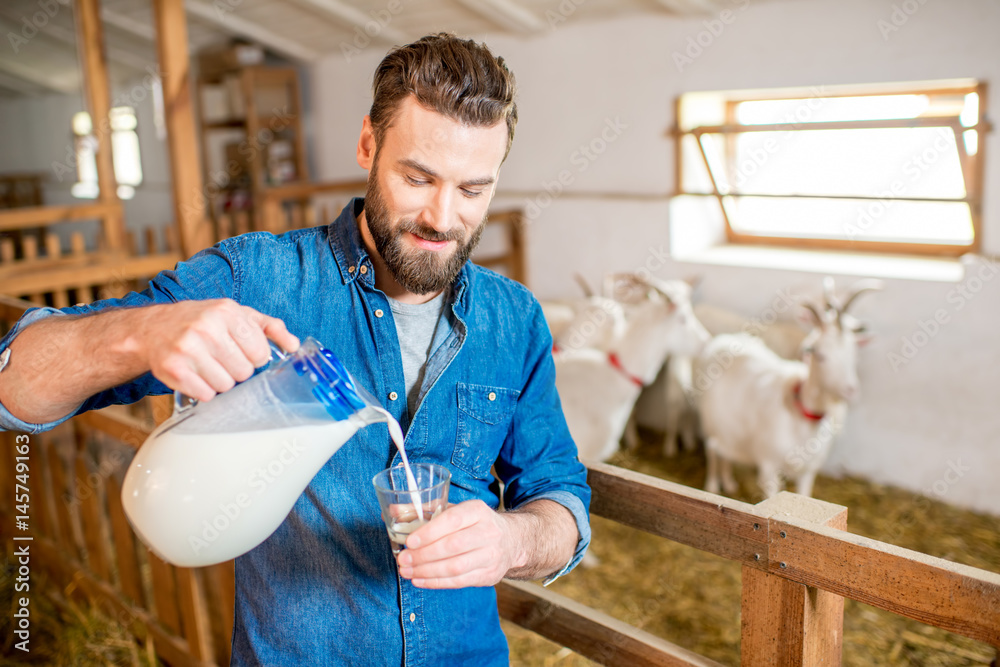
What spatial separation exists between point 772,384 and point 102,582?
114 inches

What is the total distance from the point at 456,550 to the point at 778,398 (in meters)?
3.01

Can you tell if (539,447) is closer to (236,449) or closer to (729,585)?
(236,449)

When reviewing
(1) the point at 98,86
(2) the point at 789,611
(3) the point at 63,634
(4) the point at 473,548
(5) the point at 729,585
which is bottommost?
(5) the point at 729,585

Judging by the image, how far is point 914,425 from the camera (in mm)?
4000

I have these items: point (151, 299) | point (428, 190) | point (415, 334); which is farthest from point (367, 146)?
point (151, 299)

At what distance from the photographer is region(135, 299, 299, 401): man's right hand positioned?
864 millimetres

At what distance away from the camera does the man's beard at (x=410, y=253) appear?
121cm

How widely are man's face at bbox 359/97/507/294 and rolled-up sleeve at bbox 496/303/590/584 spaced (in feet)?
0.76

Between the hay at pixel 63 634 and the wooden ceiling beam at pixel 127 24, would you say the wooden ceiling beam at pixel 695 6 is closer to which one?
the hay at pixel 63 634

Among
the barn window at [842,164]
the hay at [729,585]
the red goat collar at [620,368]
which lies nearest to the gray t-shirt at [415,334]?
the hay at [729,585]

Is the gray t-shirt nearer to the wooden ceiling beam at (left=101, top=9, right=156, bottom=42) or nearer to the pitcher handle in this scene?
the pitcher handle

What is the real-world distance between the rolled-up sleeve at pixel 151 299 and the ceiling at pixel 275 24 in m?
3.62

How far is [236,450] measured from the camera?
3.07 feet

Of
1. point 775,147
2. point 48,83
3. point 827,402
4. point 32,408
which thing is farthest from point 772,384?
point 48,83
